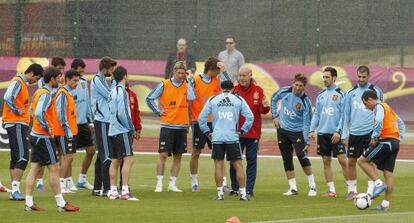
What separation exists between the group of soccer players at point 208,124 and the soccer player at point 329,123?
0.02 m

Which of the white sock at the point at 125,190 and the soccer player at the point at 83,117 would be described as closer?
the white sock at the point at 125,190

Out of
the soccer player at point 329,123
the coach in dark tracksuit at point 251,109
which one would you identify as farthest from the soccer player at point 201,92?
the soccer player at point 329,123

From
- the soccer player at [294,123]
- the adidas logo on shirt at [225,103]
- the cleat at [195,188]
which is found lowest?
the cleat at [195,188]

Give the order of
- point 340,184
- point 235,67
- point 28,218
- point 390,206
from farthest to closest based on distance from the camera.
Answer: point 235,67, point 340,184, point 390,206, point 28,218

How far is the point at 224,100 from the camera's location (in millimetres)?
18906

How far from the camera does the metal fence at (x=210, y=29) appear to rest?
3481cm

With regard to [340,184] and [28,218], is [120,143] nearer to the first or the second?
[28,218]

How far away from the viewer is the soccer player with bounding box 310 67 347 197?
19.9m

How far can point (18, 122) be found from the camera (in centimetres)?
1919

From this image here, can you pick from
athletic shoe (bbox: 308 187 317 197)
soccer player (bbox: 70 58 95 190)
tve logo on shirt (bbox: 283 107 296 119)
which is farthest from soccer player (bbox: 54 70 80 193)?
athletic shoe (bbox: 308 187 317 197)

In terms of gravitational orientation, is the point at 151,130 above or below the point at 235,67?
below

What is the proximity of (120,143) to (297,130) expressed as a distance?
327cm

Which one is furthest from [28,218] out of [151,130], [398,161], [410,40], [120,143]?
[410,40]

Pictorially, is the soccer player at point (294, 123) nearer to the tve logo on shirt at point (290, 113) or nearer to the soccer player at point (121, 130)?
the tve logo on shirt at point (290, 113)
